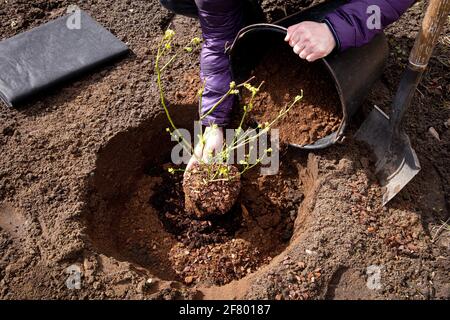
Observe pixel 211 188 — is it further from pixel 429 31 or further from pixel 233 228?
pixel 429 31

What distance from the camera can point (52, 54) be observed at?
251 cm

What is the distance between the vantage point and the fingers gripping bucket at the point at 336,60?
77.9 inches

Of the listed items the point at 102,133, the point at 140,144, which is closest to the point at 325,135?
the point at 140,144

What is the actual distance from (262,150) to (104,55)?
947 mm

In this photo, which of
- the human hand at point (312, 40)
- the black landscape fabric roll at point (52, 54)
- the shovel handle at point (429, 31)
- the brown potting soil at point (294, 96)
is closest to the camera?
the shovel handle at point (429, 31)

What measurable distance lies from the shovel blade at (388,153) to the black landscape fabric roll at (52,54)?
129 cm

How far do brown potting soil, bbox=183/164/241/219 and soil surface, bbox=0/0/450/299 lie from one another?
11 centimetres

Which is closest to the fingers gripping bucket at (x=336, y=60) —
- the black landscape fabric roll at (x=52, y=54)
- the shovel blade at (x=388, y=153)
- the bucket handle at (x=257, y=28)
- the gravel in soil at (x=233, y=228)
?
the bucket handle at (x=257, y=28)

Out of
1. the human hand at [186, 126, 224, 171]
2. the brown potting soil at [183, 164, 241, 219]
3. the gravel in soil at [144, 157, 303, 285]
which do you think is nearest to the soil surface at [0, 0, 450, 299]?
the gravel in soil at [144, 157, 303, 285]

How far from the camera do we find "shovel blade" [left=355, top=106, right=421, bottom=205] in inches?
81.1

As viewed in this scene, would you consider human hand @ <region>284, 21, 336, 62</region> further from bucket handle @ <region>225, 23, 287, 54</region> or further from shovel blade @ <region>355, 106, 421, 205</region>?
shovel blade @ <region>355, 106, 421, 205</region>

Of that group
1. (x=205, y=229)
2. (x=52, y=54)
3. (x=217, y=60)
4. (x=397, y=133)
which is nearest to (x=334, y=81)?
(x=397, y=133)

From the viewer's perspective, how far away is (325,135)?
7.27ft

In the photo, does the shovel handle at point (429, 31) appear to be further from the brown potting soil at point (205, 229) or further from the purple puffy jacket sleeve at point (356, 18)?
the brown potting soil at point (205, 229)
